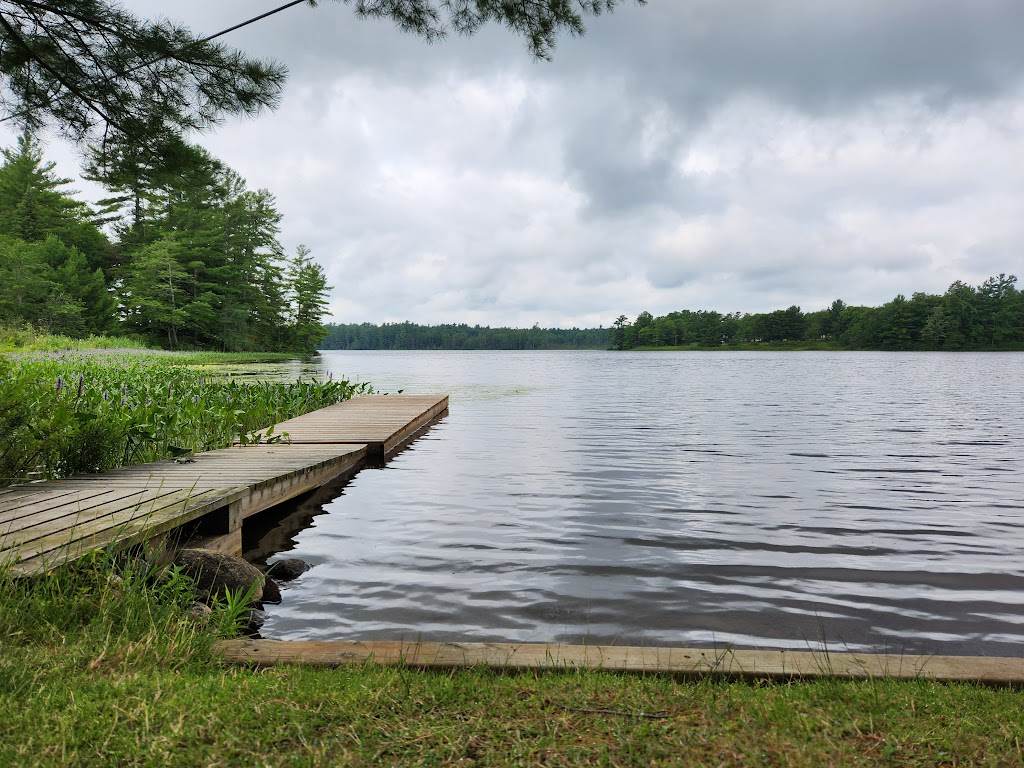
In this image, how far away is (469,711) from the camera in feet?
7.66

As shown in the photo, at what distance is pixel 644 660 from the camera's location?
279 centimetres

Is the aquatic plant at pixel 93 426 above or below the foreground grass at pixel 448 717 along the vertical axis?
above

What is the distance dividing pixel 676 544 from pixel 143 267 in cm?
5571

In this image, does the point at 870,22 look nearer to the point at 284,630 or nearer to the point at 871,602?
the point at 871,602

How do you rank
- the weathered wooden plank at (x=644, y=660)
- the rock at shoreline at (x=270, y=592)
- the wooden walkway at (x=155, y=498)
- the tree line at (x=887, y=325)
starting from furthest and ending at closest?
the tree line at (x=887, y=325) → the rock at shoreline at (x=270, y=592) → the wooden walkway at (x=155, y=498) → the weathered wooden plank at (x=644, y=660)

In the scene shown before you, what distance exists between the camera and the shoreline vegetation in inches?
79.7

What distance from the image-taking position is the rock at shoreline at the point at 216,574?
417cm

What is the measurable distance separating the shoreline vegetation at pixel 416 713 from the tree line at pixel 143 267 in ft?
145

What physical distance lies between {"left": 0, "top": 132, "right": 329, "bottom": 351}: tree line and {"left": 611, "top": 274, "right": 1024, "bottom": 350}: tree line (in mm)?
97421

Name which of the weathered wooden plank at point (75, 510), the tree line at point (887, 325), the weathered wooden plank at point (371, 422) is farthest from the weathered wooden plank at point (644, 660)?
the tree line at point (887, 325)

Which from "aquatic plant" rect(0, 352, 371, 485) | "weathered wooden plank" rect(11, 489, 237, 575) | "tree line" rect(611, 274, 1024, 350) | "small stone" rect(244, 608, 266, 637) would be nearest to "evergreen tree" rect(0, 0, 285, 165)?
"aquatic plant" rect(0, 352, 371, 485)

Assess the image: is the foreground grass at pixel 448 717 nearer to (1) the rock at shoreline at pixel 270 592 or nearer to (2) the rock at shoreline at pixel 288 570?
(1) the rock at shoreline at pixel 270 592

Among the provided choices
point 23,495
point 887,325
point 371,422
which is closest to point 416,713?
point 23,495

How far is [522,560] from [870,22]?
576 inches
